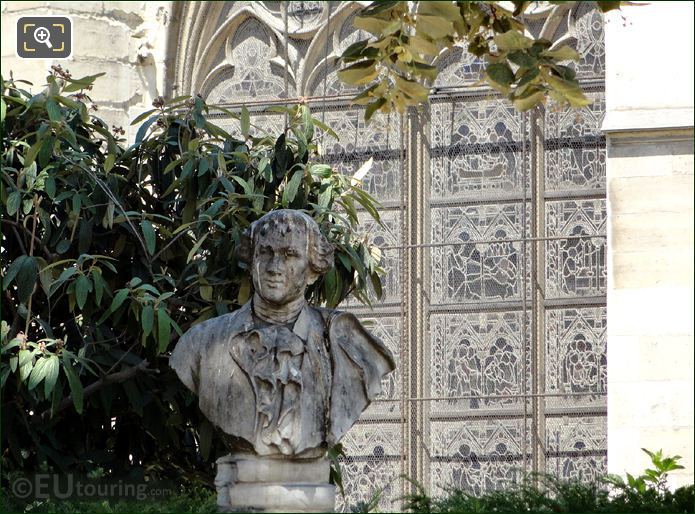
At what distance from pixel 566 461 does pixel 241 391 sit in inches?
187

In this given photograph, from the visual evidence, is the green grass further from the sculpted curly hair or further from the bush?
the sculpted curly hair

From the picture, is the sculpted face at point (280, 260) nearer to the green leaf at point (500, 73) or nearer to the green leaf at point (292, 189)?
the green leaf at point (500, 73)

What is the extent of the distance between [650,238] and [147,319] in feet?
11.6

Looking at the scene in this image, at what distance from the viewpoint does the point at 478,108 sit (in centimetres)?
1172

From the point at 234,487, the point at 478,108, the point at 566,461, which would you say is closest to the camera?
the point at 234,487

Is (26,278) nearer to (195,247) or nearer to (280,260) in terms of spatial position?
(195,247)

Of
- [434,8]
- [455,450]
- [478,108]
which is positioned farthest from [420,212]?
[434,8]

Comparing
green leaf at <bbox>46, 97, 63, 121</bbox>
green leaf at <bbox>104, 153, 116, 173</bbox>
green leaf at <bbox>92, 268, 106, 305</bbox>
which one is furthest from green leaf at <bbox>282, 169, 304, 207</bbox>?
green leaf at <bbox>46, 97, 63, 121</bbox>

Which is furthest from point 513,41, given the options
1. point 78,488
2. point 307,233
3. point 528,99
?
point 78,488

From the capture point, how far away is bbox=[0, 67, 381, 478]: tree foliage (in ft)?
27.2

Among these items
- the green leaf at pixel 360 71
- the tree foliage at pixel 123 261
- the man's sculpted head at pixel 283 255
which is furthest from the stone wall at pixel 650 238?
the man's sculpted head at pixel 283 255

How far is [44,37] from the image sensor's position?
12180mm

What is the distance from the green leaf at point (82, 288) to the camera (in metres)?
8.04

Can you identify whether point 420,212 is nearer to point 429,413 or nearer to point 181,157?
point 429,413
